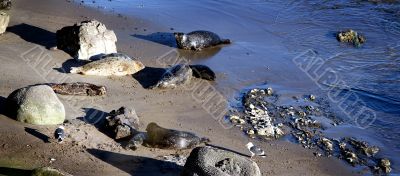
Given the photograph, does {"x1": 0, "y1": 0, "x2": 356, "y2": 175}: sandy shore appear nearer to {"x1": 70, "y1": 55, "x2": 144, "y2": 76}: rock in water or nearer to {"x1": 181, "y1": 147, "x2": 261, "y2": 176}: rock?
{"x1": 70, "y1": 55, "x2": 144, "y2": 76}: rock in water

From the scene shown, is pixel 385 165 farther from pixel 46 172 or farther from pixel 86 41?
pixel 86 41

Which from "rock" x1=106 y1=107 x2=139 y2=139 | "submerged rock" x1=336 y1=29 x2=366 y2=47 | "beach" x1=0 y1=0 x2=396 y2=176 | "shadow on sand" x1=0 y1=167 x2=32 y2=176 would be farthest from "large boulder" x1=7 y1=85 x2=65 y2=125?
"submerged rock" x1=336 y1=29 x2=366 y2=47

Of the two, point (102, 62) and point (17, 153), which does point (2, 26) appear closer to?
point (102, 62)

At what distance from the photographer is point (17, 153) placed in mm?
7848

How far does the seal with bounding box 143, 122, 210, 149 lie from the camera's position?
8.66 meters

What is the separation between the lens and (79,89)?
33.3ft

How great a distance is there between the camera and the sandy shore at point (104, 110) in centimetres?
792

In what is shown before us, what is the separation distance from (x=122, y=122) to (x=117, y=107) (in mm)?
1149

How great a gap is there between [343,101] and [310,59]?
2.45 metres

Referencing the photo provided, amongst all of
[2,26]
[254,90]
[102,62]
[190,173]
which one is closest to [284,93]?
[254,90]

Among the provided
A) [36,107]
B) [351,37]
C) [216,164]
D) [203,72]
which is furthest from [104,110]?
[351,37]

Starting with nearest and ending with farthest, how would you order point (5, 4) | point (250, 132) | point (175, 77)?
point (250, 132) < point (175, 77) < point (5, 4)

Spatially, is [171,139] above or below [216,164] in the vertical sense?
below

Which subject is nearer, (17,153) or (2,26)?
(17,153)
